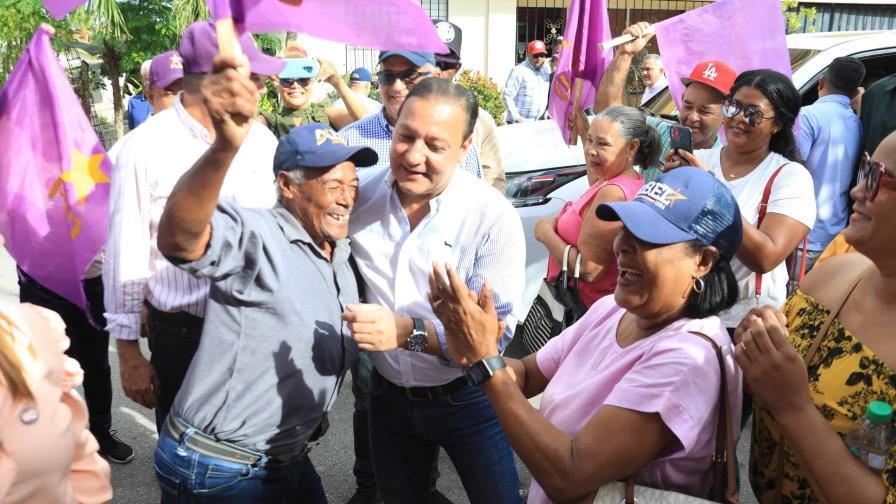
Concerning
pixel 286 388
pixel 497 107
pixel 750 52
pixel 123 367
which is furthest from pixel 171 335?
pixel 497 107

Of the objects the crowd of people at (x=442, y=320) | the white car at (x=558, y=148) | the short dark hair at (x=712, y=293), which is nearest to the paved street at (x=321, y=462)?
the crowd of people at (x=442, y=320)

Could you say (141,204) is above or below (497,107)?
above

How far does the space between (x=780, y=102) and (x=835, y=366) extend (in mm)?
1736

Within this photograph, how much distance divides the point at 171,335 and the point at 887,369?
219 cm

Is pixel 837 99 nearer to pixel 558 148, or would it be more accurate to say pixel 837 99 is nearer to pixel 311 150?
pixel 558 148

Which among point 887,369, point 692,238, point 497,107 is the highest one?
point 692,238

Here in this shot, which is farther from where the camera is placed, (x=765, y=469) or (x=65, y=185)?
(x=65, y=185)

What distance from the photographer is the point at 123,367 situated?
2.70 meters

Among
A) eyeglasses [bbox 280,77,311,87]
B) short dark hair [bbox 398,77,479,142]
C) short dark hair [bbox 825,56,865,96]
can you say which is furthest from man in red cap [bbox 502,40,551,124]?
short dark hair [bbox 398,77,479,142]

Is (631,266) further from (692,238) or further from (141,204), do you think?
(141,204)

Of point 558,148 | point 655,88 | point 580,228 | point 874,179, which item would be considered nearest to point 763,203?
point 580,228

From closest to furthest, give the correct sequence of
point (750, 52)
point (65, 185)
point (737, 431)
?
1. point (737, 431)
2. point (65, 185)
3. point (750, 52)

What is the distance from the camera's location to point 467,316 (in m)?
1.95

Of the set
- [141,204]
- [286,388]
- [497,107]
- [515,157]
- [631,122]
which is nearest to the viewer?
[286,388]
